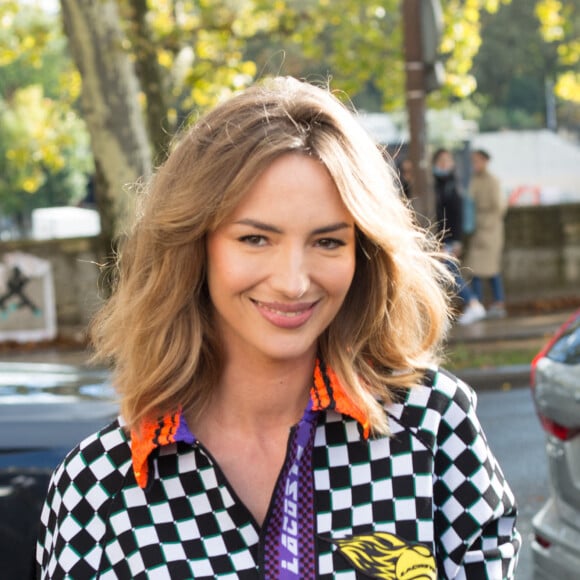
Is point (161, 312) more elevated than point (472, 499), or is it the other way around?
point (161, 312)

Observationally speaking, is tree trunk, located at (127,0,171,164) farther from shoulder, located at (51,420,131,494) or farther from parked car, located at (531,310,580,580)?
shoulder, located at (51,420,131,494)

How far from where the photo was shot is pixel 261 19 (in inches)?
838

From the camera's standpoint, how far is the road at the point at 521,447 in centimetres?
606

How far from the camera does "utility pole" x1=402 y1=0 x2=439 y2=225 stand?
10391 mm

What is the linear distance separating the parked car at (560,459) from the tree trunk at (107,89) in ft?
29.6

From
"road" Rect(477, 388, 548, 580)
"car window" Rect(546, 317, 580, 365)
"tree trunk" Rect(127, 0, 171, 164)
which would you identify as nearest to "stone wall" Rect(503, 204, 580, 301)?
"tree trunk" Rect(127, 0, 171, 164)

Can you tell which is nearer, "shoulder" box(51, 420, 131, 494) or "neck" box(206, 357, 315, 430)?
"shoulder" box(51, 420, 131, 494)

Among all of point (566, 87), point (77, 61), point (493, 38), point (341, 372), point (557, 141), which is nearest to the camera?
point (341, 372)

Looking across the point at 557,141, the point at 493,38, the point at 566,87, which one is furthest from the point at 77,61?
the point at 493,38

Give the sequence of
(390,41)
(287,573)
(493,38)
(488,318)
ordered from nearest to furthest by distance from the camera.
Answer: (287,573) < (488,318) < (390,41) < (493,38)

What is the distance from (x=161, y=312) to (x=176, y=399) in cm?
18

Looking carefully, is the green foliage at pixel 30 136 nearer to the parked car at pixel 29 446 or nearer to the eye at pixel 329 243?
the parked car at pixel 29 446

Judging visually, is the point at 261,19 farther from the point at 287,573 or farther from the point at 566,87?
the point at 287,573

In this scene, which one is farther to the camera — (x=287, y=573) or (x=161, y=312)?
(x=161, y=312)
